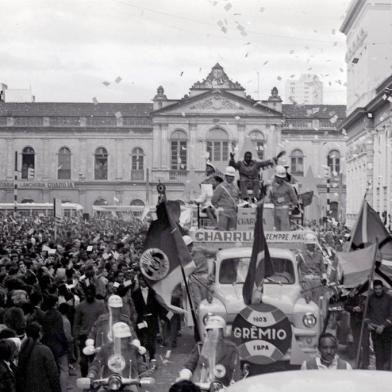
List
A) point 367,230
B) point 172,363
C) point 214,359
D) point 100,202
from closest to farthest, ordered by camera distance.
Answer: point 214,359 < point 367,230 < point 172,363 < point 100,202

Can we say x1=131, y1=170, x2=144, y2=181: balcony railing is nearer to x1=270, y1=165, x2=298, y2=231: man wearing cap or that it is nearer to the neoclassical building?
the neoclassical building

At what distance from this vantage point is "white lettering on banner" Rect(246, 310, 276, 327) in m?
9.45

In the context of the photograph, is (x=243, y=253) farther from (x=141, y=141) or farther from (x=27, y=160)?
(x=27, y=160)

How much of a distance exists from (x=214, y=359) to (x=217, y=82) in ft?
240

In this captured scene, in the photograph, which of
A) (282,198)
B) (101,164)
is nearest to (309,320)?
(282,198)

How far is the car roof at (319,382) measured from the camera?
4.49m

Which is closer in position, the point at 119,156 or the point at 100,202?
the point at 119,156

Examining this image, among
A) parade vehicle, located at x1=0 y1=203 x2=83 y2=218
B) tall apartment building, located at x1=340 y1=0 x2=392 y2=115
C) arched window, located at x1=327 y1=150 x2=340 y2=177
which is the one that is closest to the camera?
tall apartment building, located at x1=340 y1=0 x2=392 y2=115

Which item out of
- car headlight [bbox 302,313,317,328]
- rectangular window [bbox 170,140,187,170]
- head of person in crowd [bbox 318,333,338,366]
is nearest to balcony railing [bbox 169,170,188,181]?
rectangular window [bbox 170,140,187,170]

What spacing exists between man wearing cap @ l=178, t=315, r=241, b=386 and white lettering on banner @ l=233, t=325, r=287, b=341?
4.16ft

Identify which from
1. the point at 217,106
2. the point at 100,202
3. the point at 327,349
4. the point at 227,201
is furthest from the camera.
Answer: the point at 100,202

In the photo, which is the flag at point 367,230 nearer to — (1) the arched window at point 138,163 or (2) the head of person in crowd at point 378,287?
(2) the head of person in crowd at point 378,287

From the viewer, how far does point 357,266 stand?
11383mm

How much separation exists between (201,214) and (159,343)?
234cm
